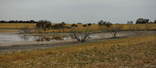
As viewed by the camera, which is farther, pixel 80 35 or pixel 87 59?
pixel 80 35

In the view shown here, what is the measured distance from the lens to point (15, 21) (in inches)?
6747

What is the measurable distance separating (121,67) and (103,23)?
→ 355ft

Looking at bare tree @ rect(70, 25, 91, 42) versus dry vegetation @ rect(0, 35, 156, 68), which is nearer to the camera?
dry vegetation @ rect(0, 35, 156, 68)

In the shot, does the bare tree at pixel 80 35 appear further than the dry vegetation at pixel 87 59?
Yes

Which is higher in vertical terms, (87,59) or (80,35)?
(87,59)

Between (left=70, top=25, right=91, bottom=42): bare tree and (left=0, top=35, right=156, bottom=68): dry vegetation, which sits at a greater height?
(left=0, top=35, right=156, bottom=68): dry vegetation

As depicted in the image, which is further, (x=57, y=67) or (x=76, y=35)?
(x=76, y=35)

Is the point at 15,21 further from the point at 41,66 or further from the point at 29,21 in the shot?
the point at 41,66

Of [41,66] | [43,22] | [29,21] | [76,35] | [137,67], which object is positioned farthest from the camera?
[29,21]

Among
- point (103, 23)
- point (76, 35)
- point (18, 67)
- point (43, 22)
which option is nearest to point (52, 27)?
point (43, 22)

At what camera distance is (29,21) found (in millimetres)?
167625

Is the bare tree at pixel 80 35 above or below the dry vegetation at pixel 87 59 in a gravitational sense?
below

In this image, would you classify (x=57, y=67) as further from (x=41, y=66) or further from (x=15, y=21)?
(x=15, y=21)

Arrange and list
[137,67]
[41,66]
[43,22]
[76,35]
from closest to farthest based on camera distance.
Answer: [137,67] < [41,66] < [76,35] < [43,22]
